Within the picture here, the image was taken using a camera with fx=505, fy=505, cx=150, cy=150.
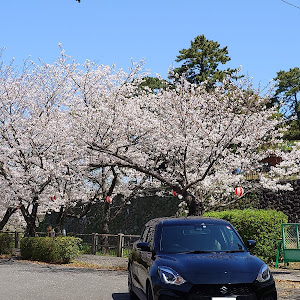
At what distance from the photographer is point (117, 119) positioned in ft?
69.4

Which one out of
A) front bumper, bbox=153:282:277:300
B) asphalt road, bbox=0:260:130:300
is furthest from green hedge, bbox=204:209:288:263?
front bumper, bbox=153:282:277:300

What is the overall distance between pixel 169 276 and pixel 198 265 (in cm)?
44

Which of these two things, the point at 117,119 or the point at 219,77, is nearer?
the point at 117,119

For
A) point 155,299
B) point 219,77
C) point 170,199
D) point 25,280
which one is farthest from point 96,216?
point 155,299

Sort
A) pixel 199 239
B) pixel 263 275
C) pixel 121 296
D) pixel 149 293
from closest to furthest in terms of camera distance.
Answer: pixel 263 275
pixel 149 293
pixel 199 239
pixel 121 296

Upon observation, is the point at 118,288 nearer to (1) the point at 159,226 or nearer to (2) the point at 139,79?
(1) the point at 159,226

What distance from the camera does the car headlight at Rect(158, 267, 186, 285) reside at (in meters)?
7.03

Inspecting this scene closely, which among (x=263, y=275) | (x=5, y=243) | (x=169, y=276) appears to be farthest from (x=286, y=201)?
(x=169, y=276)

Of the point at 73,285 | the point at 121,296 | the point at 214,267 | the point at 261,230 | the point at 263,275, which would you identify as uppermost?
the point at 261,230

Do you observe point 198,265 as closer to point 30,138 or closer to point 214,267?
point 214,267

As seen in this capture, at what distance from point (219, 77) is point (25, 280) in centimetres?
3471

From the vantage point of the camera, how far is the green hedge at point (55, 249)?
21.2 meters

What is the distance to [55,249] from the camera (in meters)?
21.4

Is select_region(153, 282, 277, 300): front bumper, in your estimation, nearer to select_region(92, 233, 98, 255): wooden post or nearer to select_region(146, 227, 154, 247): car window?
select_region(146, 227, 154, 247): car window
